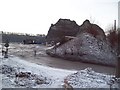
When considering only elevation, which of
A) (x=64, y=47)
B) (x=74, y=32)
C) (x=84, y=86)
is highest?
(x=74, y=32)

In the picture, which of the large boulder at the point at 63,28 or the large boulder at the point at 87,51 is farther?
the large boulder at the point at 63,28

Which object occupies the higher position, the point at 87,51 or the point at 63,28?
the point at 63,28

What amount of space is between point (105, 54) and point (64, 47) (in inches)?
211

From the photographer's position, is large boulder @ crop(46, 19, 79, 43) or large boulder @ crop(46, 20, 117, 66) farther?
large boulder @ crop(46, 19, 79, 43)

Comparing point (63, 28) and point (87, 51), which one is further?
point (63, 28)

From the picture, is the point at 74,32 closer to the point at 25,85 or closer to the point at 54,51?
the point at 54,51

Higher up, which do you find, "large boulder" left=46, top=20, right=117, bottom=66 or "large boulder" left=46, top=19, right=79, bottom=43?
"large boulder" left=46, top=19, right=79, bottom=43

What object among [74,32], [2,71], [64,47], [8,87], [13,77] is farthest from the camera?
[74,32]

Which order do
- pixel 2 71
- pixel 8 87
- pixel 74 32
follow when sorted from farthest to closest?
1. pixel 74 32
2. pixel 2 71
3. pixel 8 87

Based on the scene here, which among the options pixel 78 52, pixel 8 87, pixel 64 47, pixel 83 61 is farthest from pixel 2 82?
pixel 64 47

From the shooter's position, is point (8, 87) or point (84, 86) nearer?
point (8, 87)

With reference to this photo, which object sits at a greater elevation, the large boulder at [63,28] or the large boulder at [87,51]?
the large boulder at [63,28]

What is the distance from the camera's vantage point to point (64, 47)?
2845 centimetres

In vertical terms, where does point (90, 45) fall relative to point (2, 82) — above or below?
above
